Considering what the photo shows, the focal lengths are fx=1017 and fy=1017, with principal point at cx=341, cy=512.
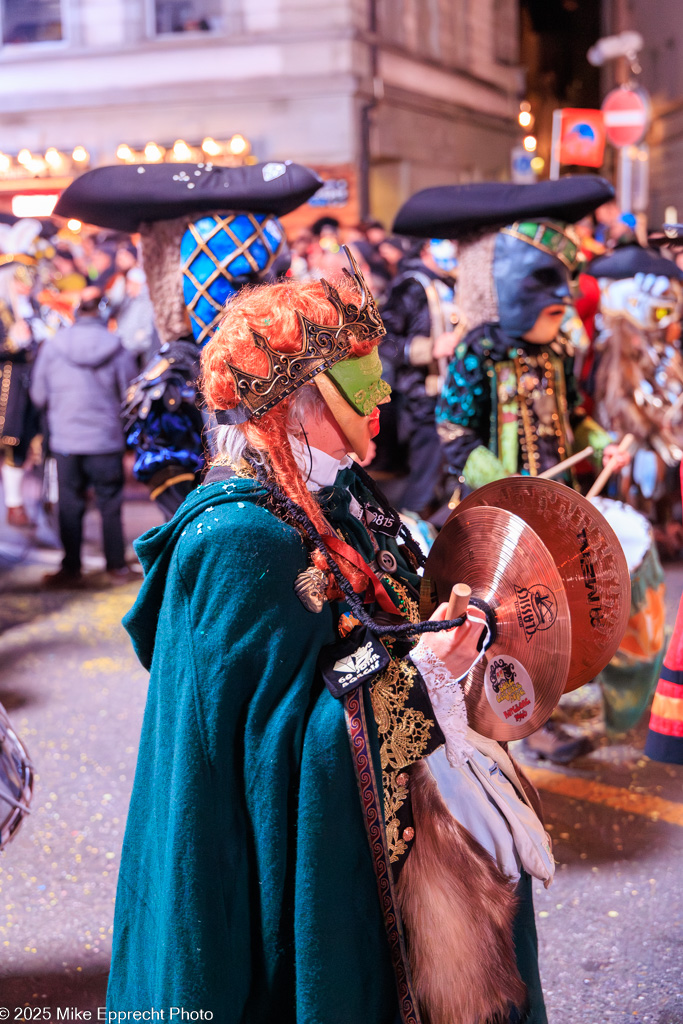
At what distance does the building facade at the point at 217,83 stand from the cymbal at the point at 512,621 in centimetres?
1379

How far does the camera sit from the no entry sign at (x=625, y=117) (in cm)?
1181

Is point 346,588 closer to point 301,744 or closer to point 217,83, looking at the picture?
point 301,744

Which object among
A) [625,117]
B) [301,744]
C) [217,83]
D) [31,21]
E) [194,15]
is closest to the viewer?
[301,744]

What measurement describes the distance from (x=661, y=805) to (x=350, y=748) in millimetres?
2431

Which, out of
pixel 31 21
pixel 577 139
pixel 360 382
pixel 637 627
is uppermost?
pixel 31 21

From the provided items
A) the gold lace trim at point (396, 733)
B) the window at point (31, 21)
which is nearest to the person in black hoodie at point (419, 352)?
the gold lace trim at point (396, 733)

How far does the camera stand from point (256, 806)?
1.78m

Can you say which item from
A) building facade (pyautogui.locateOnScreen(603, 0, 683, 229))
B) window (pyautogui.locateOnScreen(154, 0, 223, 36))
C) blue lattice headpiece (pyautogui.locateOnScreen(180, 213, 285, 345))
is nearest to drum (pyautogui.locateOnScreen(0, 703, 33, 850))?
blue lattice headpiece (pyautogui.locateOnScreen(180, 213, 285, 345))

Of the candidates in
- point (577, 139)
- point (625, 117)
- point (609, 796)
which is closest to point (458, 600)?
point (609, 796)

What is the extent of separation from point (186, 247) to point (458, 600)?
7.07ft

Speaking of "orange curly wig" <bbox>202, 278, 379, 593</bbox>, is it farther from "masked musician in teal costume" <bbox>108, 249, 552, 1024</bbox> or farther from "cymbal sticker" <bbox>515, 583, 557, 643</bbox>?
"cymbal sticker" <bbox>515, 583, 557, 643</bbox>

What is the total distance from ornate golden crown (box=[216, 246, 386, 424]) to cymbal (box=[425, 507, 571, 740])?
397 millimetres

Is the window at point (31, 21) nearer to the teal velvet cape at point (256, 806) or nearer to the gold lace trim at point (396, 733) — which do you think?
the teal velvet cape at point (256, 806)

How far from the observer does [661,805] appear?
3.76 m
